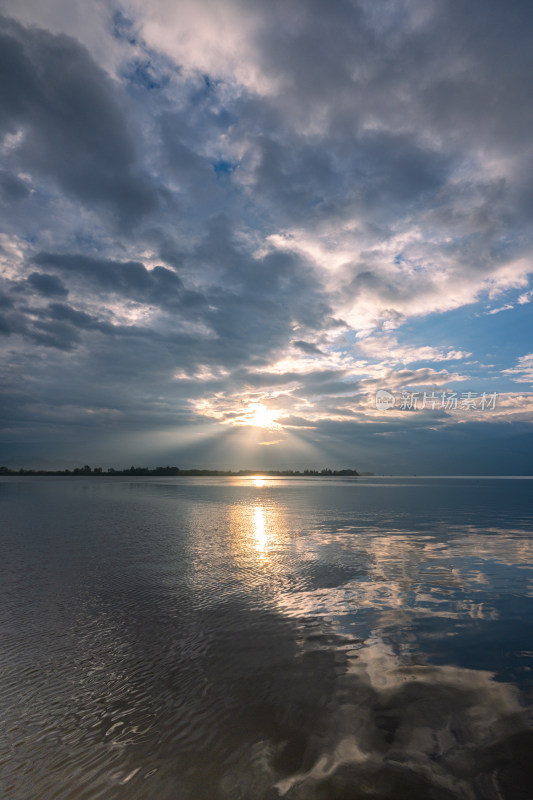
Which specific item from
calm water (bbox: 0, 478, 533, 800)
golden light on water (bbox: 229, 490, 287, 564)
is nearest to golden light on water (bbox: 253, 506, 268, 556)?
golden light on water (bbox: 229, 490, 287, 564)

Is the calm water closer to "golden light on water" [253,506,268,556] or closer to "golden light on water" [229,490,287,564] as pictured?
"golden light on water" [229,490,287,564]

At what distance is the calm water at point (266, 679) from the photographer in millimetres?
5902

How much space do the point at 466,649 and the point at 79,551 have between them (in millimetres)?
20189

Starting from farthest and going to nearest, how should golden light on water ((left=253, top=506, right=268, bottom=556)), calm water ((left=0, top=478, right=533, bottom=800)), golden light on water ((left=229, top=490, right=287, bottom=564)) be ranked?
golden light on water ((left=253, top=506, right=268, bottom=556))
golden light on water ((left=229, top=490, right=287, bottom=564))
calm water ((left=0, top=478, right=533, bottom=800))

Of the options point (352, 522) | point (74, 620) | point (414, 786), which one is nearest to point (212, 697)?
point (414, 786)

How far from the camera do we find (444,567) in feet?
61.5

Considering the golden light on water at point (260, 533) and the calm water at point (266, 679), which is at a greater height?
the calm water at point (266, 679)

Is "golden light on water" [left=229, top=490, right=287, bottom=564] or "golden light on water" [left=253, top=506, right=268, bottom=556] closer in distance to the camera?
"golden light on water" [left=229, top=490, right=287, bottom=564]

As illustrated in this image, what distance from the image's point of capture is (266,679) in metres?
8.76

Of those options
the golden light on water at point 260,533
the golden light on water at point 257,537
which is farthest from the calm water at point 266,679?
the golden light on water at point 260,533

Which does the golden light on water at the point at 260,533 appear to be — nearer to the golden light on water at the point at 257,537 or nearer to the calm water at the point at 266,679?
the golden light on water at the point at 257,537

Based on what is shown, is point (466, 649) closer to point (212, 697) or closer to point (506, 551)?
point (212, 697)

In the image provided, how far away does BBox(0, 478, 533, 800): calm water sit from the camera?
590 centimetres

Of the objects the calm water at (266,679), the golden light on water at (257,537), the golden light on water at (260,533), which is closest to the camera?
the calm water at (266,679)
